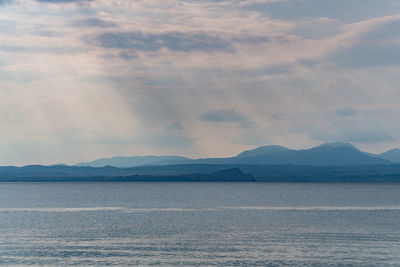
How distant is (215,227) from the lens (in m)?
77.0

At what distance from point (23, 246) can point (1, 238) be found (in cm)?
812

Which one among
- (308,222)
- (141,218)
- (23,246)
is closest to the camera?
(23,246)

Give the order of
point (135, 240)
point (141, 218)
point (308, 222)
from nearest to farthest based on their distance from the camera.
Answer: point (135, 240) → point (308, 222) → point (141, 218)

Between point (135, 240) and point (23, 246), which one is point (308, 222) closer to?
point (135, 240)

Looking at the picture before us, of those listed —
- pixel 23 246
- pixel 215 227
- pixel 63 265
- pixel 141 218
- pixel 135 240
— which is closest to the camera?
pixel 63 265

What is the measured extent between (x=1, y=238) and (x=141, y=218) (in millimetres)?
31497

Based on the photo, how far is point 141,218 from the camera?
92688mm

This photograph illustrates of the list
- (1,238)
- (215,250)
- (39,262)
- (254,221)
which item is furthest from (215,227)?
(39,262)

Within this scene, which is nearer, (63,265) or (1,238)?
(63,265)

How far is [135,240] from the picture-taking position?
62375 mm

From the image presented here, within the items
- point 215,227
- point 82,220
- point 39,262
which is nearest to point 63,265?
point 39,262

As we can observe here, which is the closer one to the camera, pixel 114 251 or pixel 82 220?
pixel 114 251

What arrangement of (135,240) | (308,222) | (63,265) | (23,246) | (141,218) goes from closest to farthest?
(63,265) → (23,246) → (135,240) → (308,222) → (141,218)

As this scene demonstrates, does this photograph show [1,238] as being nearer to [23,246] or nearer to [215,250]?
[23,246]
